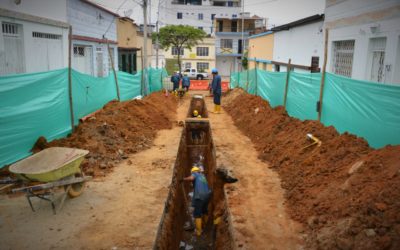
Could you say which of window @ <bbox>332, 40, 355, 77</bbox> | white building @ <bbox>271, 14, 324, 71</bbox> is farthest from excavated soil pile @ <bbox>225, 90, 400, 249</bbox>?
white building @ <bbox>271, 14, 324, 71</bbox>

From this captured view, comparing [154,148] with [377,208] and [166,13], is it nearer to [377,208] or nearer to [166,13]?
[377,208]

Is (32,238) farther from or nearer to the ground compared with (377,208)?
nearer to the ground

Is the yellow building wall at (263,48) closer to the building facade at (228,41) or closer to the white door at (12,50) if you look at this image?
the white door at (12,50)

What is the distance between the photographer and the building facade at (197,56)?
48.0 metres

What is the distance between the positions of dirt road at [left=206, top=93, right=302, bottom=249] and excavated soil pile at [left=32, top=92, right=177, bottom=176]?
9.35ft

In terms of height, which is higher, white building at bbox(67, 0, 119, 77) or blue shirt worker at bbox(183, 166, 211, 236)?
white building at bbox(67, 0, 119, 77)

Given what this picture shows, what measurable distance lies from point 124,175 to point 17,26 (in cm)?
673

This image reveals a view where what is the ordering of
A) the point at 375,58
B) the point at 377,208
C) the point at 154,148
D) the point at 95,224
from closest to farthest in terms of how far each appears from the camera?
the point at 377,208, the point at 95,224, the point at 375,58, the point at 154,148

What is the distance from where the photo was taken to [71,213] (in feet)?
19.4

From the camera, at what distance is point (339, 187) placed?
228 inches

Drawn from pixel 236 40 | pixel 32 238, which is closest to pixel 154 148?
pixel 32 238

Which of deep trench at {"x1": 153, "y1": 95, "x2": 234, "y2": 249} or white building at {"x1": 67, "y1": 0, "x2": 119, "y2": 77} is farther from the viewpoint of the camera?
white building at {"x1": 67, "y1": 0, "x2": 119, "y2": 77}

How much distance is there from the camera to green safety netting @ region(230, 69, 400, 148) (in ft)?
19.7

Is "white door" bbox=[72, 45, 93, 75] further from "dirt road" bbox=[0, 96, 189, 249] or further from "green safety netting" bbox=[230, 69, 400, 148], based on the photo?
"green safety netting" bbox=[230, 69, 400, 148]
